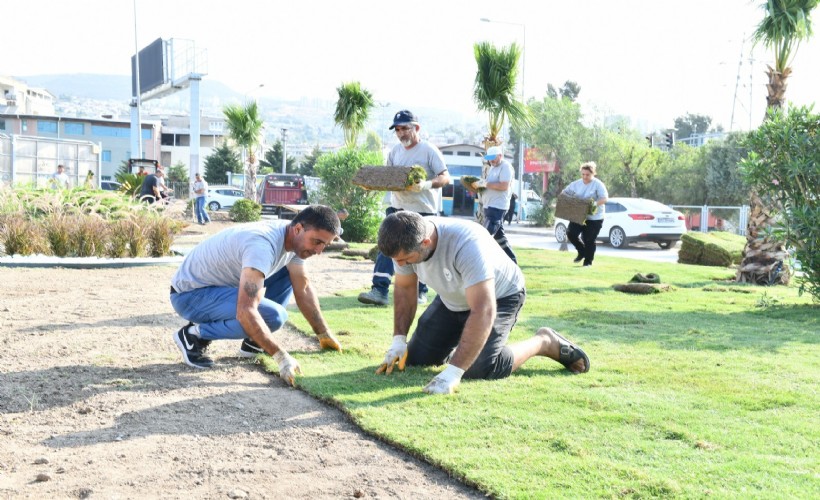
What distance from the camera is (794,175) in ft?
29.9

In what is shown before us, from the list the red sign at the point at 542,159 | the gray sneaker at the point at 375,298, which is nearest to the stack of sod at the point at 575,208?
the gray sneaker at the point at 375,298

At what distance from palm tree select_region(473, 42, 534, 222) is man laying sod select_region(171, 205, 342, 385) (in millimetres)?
11327

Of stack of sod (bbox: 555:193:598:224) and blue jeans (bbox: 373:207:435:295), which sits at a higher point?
stack of sod (bbox: 555:193:598:224)

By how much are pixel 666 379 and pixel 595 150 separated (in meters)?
43.1

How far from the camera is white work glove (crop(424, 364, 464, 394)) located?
15.6ft

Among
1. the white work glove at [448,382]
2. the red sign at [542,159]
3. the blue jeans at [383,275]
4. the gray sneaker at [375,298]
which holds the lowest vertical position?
the gray sneaker at [375,298]

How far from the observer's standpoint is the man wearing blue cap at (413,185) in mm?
8344

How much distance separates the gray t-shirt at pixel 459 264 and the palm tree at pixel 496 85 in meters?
11.8

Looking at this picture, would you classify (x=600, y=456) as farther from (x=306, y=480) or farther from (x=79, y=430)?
(x=79, y=430)

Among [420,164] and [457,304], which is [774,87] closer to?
[420,164]

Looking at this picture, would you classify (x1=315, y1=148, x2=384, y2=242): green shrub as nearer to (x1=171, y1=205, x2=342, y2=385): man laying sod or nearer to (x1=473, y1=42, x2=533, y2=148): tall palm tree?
(x1=473, y1=42, x2=533, y2=148): tall palm tree

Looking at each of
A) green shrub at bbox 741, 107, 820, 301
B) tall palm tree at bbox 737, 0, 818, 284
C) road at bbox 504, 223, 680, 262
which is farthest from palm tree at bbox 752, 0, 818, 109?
road at bbox 504, 223, 680, 262

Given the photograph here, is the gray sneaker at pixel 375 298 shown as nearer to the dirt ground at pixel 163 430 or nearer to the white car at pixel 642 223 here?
the dirt ground at pixel 163 430

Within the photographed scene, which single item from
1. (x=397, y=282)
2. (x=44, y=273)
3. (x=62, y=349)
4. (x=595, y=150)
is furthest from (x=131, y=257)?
(x=595, y=150)
